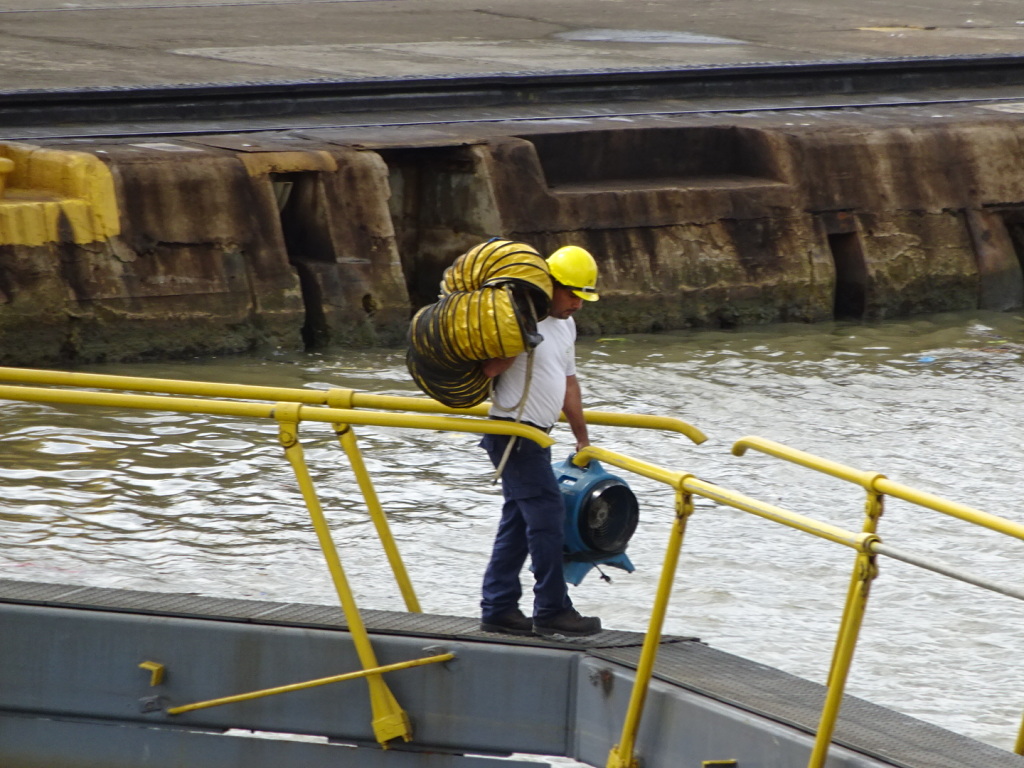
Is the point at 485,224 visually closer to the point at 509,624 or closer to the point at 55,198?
the point at 55,198

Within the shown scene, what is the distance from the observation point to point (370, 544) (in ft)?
24.1

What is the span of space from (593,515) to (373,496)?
65cm

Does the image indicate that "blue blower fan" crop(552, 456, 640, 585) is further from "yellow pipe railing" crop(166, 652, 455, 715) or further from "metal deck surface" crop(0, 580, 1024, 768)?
"yellow pipe railing" crop(166, 652, 455, 715)

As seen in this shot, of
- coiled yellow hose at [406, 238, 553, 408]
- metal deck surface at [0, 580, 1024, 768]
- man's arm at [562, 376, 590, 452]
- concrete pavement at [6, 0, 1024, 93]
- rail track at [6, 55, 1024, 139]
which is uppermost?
concrete pavement at [6, 0, 1024, 93]

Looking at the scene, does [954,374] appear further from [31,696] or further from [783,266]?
[31,696]

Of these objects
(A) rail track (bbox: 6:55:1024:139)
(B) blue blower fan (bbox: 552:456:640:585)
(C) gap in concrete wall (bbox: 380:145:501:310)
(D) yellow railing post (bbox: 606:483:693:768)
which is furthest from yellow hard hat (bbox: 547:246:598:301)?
(A) rail track (bbox: 6:55:1024:139)

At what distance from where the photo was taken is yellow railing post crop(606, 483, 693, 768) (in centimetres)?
410

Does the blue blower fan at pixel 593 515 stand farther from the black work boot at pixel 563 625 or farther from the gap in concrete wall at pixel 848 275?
the gap in concrete wall at pixel 848 275

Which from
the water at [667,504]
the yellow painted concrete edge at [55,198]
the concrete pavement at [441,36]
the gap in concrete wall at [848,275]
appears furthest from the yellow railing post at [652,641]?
the concrete pavement at [441,36]

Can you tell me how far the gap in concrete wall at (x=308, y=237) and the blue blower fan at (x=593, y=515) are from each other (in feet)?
21.1

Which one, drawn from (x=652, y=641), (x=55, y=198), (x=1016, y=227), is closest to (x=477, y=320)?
(x=652, y=641)

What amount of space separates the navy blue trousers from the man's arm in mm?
201

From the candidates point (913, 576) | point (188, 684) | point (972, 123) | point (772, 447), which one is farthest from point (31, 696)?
point (972, 123)

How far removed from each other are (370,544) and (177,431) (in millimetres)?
2055
